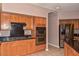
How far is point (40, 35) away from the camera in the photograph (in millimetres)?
6551

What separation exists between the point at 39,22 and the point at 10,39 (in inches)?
80.7

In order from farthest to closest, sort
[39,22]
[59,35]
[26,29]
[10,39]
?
[59,35], [39,22], [26,29], [10,39]

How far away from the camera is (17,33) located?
18.1ft

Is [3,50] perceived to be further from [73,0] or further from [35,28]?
[73,0]

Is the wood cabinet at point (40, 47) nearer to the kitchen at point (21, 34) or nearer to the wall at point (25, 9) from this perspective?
the kitchen at point (21, 34)

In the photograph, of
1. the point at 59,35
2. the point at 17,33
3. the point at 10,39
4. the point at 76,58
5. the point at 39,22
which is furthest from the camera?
the point at 59,35

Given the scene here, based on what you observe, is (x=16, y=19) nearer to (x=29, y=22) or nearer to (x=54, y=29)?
(x=29, y=22)

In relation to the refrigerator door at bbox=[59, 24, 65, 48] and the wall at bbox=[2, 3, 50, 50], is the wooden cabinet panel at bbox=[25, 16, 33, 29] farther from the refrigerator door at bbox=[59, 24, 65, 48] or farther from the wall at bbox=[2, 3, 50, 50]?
the refrigerator door at bbox=[59, 24, 65, 48]

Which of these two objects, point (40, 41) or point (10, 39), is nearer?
point (10, 39)

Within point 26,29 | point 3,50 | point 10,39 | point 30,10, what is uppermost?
point 30,10

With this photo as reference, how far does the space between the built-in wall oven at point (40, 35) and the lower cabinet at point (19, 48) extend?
0.94 ft

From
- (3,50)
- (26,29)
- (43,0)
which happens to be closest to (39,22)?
(26,29)

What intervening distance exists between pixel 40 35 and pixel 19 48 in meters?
1.65

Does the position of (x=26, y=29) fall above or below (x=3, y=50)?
above
